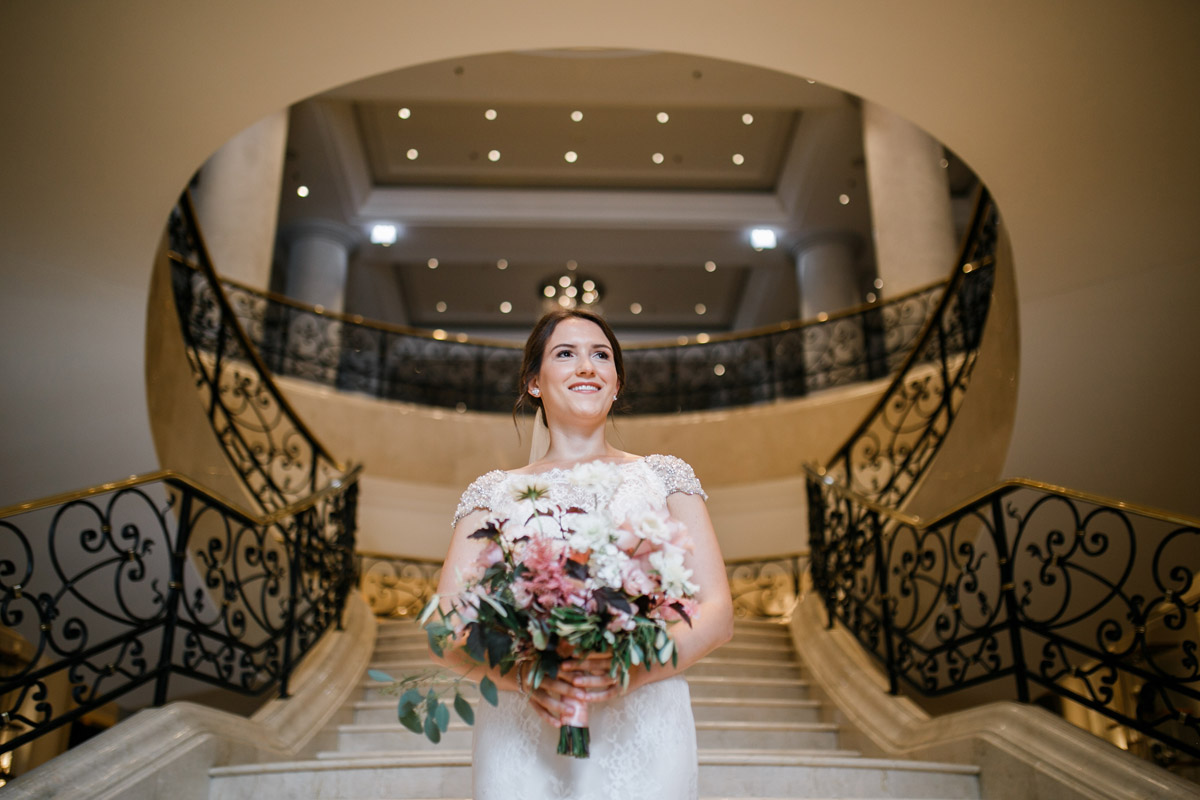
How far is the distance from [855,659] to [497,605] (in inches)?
163

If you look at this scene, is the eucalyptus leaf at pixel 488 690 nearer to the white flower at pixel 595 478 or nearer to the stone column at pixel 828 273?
the white flower at pixel 595 478

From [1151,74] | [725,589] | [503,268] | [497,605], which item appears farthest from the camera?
[503,268]

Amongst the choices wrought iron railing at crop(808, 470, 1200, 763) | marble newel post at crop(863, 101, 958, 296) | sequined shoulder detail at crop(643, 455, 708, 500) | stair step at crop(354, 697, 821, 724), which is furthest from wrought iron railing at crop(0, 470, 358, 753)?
marble newel post at crop(863, 101, 958, 296)

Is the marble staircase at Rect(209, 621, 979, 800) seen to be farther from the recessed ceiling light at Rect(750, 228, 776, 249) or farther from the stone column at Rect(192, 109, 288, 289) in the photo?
the recessed ceiling light at Rect(750, 228, 776, 249)

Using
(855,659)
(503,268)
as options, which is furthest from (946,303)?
(503,268)

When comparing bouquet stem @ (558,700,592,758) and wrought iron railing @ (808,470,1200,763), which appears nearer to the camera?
bouquet stem @ (558,700,592,758)

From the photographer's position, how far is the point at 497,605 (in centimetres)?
197

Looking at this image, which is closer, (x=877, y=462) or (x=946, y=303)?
(x=946, y=303)

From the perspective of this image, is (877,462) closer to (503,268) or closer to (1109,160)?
(1109,160)

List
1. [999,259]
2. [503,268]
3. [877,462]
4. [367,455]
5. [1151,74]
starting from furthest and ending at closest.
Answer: [503,268] < [367,455] < [877,462] < [999,259] < [1151,74]

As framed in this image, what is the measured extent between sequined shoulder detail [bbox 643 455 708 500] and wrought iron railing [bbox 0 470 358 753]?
7.60 feet

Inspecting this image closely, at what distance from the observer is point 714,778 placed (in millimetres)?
3955

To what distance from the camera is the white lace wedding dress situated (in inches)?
86.7

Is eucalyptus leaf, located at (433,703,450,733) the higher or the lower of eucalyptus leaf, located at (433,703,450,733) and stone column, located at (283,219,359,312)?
the lower
